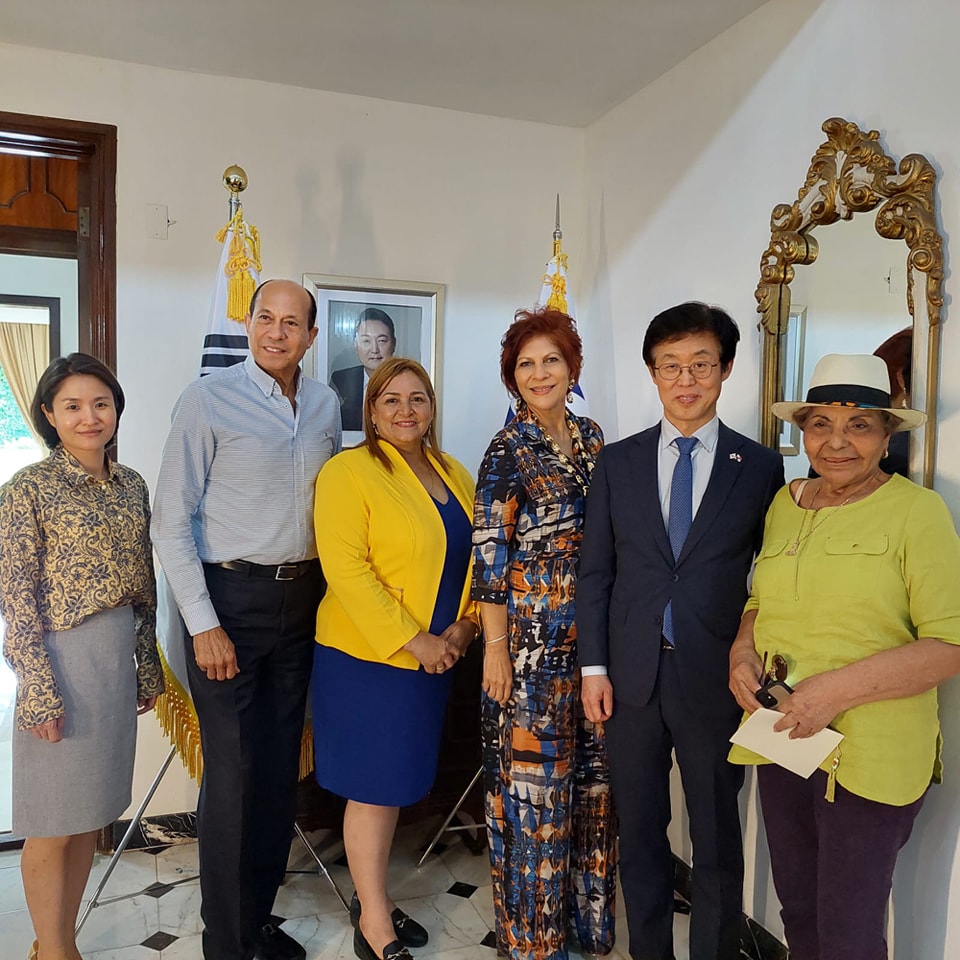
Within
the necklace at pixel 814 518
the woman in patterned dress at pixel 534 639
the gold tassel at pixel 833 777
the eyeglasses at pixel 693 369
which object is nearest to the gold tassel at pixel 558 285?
the woman in patterned dress at pixel 534 639

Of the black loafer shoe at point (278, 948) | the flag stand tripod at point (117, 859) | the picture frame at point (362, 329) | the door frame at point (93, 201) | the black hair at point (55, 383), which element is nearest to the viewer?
the black hair at point (55, 383)

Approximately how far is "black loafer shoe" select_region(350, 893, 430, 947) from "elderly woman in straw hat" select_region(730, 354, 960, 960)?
1083 millimetres

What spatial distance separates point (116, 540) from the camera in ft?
6.39

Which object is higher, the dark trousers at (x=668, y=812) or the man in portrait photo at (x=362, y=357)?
the man in portrait photo at (x=362, y=357)

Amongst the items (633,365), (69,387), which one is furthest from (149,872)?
(633,365)

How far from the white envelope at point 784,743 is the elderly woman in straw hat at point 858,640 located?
2 cm

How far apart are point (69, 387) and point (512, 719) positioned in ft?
4.33

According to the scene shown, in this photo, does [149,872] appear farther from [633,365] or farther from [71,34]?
[71,34]

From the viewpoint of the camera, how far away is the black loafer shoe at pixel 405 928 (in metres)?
2.24

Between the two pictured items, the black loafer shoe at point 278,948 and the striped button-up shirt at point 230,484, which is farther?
the black loafer shoe at point 278,948

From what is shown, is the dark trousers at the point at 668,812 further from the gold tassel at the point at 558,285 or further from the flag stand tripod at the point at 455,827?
the gold tassel at the point at 558,285

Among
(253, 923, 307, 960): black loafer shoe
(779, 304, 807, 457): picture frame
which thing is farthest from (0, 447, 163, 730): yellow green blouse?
(779, 304, 807, 457): picture frame

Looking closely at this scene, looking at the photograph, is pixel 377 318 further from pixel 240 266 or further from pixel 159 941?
pixel 159 941

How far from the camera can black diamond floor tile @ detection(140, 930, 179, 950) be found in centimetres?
223
